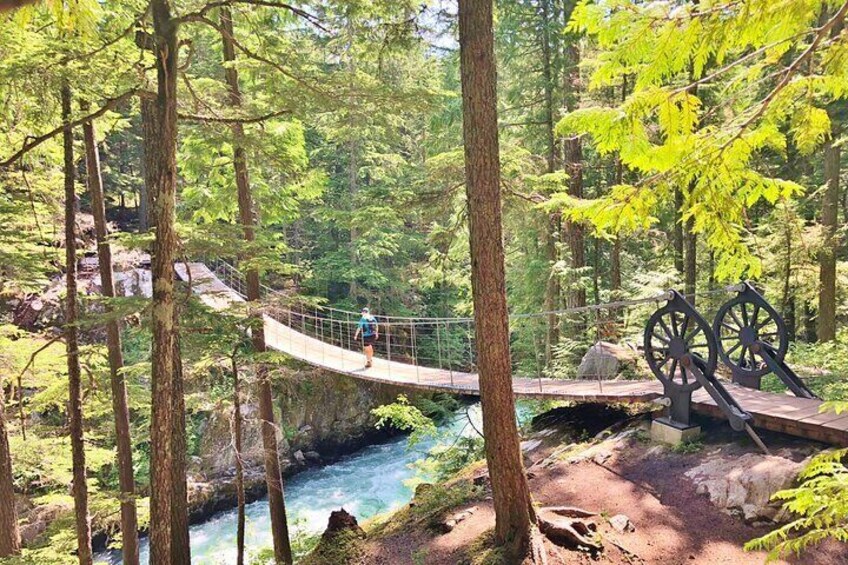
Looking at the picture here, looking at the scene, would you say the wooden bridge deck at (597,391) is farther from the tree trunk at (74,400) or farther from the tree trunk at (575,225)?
the tree trunk at (575,225)

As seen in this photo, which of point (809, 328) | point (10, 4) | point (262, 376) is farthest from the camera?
point (809, 328)

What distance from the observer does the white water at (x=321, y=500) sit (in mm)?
7234

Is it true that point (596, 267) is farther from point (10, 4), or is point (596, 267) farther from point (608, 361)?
point (10, 4)

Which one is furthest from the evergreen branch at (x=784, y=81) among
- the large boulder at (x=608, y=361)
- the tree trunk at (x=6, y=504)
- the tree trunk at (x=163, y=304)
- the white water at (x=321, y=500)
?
the tree trunk at (x=6, y=504)

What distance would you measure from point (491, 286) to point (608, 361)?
3624 millimetres

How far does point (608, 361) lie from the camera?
5.93 metres

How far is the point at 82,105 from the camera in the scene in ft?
15.1

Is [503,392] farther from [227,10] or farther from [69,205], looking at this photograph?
[227,10]

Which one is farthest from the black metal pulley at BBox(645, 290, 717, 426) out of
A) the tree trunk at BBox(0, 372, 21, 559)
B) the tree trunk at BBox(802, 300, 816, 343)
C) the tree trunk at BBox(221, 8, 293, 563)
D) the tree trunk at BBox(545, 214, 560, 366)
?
the tree trunk at BBox(802, 300, 816, 343)

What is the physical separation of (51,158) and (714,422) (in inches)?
252

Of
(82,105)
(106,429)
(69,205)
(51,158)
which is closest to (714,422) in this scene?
(69,205)

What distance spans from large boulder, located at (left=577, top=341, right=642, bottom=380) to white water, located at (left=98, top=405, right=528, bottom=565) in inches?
73.0

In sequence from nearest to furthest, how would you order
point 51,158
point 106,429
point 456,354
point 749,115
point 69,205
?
point 749,115, point 69,205, point 51,158, point 106,429, point 456,354

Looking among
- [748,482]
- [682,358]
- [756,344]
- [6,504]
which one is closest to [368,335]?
[6,504]
